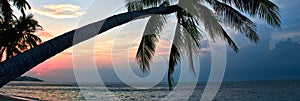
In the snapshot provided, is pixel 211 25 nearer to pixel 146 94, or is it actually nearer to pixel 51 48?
pixel 51 48

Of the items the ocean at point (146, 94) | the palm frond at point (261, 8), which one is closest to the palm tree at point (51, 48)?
the palm frond at point (261, 8)

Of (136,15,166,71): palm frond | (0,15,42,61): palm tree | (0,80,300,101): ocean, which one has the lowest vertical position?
(0,80,300,101): ocean

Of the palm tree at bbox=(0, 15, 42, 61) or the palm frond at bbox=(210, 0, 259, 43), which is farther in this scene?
the palm tree at bbox=(0, 15, 42, 61)

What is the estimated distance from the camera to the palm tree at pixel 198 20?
9.07m

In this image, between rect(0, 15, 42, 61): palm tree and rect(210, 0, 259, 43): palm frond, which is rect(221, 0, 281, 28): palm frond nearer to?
rect(210, 0, 259, 43): palm frond

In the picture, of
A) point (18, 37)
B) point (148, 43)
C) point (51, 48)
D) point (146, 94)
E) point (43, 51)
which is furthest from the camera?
point (146, 94)

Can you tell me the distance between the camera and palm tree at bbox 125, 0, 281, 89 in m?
9.07

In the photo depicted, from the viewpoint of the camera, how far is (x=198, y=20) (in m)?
10.4

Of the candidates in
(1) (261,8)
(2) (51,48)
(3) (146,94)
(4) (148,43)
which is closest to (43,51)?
(2) (51,48)

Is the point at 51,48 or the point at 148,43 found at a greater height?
the point at 148,43

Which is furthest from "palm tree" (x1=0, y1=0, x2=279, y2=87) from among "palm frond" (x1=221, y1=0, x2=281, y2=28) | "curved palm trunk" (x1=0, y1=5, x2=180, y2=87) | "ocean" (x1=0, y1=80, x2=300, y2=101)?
"ocean" (x1=0, y1=80, x2=300, y2=101)

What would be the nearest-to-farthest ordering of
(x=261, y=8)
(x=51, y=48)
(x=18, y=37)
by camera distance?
(x=51, y=48), (x=261, y=8), (x=18, y=37)

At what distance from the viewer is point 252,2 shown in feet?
29.2

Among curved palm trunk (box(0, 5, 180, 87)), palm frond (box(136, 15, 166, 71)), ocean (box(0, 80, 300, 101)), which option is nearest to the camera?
curved palm trunk (box(0, 5, 180, 87))
